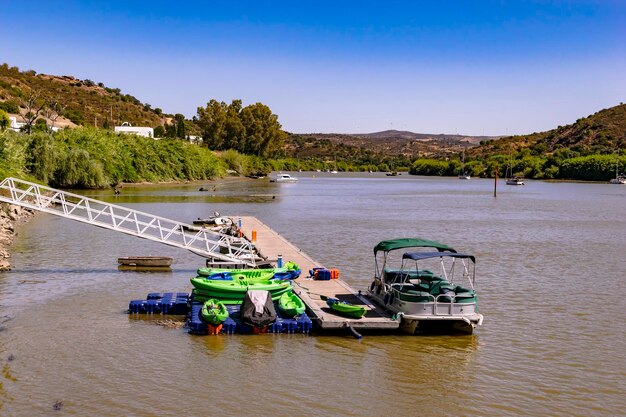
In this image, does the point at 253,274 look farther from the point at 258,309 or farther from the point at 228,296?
the point at 258,309

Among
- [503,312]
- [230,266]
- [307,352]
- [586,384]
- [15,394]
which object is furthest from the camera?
[230,266]

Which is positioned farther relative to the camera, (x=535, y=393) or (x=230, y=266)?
(x=230, y=266)

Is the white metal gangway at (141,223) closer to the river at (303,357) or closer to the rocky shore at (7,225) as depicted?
the river at (303,357)

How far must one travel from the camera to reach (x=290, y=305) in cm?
2055

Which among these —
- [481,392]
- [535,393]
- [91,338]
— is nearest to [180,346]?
[91,338]

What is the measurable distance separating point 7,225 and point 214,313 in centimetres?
2627

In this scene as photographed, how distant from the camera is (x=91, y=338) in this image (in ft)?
63.3

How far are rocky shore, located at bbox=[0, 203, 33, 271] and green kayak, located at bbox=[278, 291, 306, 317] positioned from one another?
1412 cm

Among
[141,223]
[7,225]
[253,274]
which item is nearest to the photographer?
[253,274]

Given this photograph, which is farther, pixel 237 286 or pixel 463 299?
pixel 237 286

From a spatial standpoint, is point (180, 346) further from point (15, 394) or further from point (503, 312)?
point (503, 312)

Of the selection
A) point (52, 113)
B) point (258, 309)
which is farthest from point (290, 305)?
point (52, 113)

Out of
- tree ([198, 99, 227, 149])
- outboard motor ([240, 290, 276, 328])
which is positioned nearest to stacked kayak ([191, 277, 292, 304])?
outboard motor ([240, 290, 276, 328])

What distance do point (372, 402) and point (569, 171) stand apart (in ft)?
592
